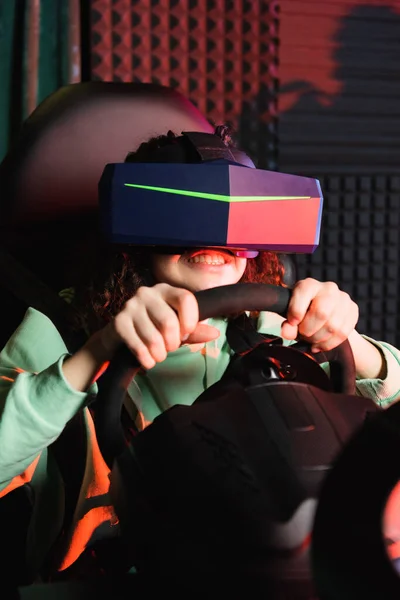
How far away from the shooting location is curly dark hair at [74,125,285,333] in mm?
787

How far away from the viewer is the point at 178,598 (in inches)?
18.2

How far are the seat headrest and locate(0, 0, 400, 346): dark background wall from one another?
0.46m

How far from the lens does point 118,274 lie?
839 millimetres

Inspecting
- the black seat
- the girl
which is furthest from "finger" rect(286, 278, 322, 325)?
the black seat

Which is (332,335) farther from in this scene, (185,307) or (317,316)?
(185,307)

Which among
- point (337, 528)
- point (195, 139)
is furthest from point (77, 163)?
point (337, 528)

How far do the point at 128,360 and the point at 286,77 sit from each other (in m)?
1.12

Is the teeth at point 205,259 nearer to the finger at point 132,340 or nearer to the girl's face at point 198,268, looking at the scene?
the girl's face at point 198,268

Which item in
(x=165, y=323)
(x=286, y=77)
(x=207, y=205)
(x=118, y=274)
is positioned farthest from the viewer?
(x=286, y=77)

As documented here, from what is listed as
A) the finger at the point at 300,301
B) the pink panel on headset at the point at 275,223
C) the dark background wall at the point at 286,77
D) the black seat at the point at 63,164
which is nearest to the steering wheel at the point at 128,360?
the finger at the point at 300,301

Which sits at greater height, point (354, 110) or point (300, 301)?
point (354, 110)

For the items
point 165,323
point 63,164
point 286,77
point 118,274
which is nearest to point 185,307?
point 165,323

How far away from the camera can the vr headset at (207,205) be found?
655mm

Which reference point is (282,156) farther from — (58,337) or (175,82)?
(58,337)
